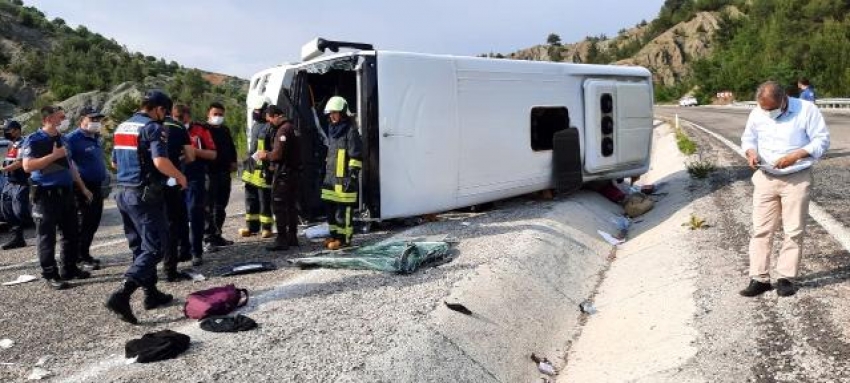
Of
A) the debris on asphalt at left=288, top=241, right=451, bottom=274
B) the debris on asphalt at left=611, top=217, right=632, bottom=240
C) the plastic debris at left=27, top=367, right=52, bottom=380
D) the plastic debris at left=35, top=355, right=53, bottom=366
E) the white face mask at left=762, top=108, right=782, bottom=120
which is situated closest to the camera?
the plastic debris at left=27, top=367, right=52, bottom=380

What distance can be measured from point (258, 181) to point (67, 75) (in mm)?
40748

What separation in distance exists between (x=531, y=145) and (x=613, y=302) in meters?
3.34

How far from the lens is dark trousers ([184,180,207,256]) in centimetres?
683

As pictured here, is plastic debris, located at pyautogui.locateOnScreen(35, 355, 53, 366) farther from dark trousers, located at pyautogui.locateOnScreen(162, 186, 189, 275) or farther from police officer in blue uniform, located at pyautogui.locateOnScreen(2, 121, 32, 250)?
police officer in blue uniform, located at pyautogui.locateOnScreen(2, 121, 32, 250)

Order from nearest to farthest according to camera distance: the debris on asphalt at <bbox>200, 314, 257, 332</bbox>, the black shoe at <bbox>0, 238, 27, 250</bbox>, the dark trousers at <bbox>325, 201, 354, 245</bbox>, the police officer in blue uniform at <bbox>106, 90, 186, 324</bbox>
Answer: the debris on asphalt at <bbox>200, 314, 257, 332</bbox> < the police officer in blue uniform at <bbox>106, 90, 186, 324</bbox> < the dark trousers at <bbox>325, 201, 354, 245</bbox> < the black shoe at <bbox>0, 238, 27, 250</bbox>

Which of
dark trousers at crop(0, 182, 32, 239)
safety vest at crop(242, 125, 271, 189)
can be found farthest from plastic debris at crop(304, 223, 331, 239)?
dark trousers at crop(0, 182, 32, 239)

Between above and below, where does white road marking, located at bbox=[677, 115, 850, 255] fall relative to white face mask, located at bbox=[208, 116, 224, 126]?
below

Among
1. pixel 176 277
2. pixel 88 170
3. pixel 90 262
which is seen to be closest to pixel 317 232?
pixel 176 277

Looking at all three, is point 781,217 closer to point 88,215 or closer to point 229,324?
point 229,324

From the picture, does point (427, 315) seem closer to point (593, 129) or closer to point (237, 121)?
point (593, 129)

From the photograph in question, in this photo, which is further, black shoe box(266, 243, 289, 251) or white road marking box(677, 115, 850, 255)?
black shoe box(266, 243, 289, 251)

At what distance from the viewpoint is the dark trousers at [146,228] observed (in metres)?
4.99

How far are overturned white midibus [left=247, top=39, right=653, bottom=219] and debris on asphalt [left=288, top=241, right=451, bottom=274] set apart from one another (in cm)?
113

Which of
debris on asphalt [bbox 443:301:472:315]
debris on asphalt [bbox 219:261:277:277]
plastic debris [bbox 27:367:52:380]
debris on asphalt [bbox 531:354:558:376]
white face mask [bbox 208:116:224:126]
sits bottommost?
debris on asphalt [bbox 531:354:558:376]
